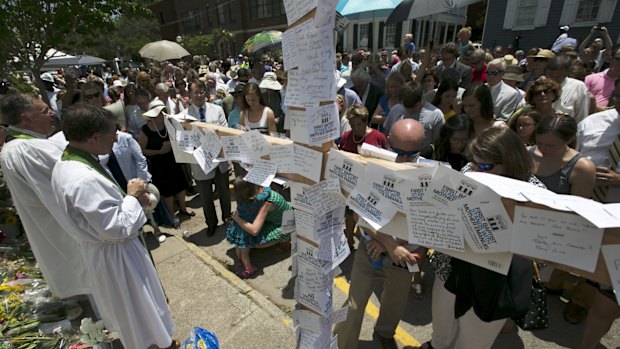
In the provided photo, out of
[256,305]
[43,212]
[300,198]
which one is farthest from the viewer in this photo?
[256,305]

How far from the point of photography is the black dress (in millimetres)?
4738

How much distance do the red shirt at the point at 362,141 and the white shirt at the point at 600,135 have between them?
1.98m

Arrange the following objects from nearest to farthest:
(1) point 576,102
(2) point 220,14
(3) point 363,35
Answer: (1) point 576,102 → (3) point 363,35 → (2) point 220,14

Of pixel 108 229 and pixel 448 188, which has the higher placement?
pixel 448 188

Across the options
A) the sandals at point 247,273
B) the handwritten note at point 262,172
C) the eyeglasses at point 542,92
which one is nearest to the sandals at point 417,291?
the sandals at point 247,273

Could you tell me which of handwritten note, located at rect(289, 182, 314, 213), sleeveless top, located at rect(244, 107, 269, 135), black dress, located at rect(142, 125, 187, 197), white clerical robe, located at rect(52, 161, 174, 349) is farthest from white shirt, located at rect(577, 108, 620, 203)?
black dress, located at rect(142, 125, 187, 197)

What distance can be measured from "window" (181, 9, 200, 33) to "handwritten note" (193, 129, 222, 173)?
55049mm

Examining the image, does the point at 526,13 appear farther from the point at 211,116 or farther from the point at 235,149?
the point at 235,149

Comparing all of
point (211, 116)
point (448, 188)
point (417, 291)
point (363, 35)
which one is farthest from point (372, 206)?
point (363, 35)

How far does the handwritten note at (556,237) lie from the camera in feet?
3.07

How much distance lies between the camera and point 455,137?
124 inches

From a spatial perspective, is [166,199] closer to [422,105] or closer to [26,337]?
[26,337]

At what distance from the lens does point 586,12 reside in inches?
486

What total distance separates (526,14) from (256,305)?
16895 millimetres
